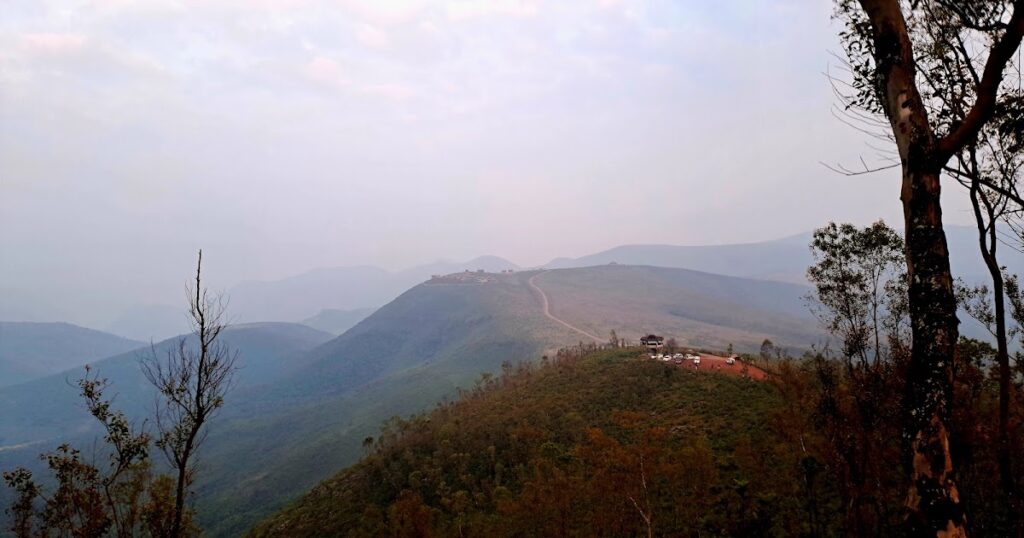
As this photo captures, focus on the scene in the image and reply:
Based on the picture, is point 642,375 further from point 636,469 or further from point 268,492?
point 268,492

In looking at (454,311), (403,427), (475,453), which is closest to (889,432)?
(475,453)

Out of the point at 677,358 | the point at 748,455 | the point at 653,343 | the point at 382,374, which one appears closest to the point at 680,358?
the point at 677,358

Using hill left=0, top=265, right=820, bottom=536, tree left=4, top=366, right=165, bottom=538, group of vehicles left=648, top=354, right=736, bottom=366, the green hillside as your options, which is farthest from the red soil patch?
hill left=0, top=265, right=820, bottom=536

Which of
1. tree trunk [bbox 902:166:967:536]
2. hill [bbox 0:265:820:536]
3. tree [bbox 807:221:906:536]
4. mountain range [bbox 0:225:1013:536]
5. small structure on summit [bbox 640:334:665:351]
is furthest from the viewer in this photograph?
mountain range [bbox 0:225:1013:536]

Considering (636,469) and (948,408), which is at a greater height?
(948,408)

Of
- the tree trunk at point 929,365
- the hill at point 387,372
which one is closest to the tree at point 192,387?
the tree trunk at point 929,365

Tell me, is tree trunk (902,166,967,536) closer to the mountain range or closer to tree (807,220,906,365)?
tree (807,220,906,365)

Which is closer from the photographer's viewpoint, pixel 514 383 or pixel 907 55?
pixel 907 55

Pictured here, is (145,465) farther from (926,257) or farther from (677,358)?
(677,358)

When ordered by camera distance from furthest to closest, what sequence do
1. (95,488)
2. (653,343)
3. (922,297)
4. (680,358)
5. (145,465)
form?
1. (653,343)
2. (680,358)
3. (145,465)
4. (95,488)
5. (922,297)
